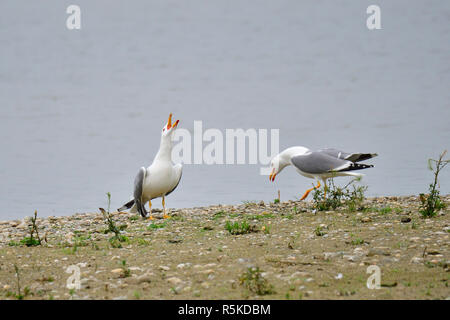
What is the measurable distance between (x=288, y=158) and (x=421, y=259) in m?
4.24

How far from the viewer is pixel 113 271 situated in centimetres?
533

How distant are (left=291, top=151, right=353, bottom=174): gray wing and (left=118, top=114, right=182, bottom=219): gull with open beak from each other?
1772 mm

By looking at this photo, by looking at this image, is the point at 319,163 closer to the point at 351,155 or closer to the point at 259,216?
the point at 351,155

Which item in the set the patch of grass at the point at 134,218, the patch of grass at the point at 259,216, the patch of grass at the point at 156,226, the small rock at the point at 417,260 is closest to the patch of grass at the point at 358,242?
the small rock at the point at 417,260

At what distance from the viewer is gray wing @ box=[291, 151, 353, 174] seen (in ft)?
27.8


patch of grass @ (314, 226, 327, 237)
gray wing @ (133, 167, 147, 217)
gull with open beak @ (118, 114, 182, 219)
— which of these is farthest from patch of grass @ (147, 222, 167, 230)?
patch of grass @ (314, 226, 327, 237)

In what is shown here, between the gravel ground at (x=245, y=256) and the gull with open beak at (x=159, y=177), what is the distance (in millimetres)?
335

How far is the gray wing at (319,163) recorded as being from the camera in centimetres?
848

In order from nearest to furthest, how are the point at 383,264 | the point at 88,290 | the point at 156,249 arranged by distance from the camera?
the point at 88,290 → the point at 383,264 → the point at 156,249

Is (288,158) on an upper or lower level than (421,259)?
upper

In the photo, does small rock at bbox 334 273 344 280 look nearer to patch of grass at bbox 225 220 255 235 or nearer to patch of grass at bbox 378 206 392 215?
patch of grass at bbox 225 220 255 235

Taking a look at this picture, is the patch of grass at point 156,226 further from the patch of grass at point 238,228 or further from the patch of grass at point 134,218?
the patch of grass at point 238,228
